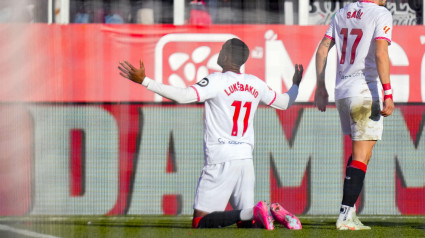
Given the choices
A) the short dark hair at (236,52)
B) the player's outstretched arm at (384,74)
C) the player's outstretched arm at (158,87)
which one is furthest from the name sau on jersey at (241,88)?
the player's outstretched arm at (384,74)

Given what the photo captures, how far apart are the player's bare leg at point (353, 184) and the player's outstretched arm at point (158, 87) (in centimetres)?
97

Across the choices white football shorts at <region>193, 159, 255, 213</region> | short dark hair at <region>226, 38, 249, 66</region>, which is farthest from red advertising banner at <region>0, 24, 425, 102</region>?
white football shorts at <region>193, 159, 255, 213</region>

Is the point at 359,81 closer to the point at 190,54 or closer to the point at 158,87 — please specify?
the point at 158,87

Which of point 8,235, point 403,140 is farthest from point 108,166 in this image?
point 8,235

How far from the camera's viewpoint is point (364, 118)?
5852 mm

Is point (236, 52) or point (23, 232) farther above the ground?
point (236, 52)

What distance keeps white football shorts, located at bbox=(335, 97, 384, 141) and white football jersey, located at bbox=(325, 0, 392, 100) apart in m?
0.04

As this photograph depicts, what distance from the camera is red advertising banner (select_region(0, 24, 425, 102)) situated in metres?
9.58

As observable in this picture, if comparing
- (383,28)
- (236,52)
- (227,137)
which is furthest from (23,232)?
(383,28)

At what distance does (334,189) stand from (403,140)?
32.1 inches

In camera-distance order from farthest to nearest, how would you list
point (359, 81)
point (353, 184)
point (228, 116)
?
point (228, 116) < point (359, 81) < point (353, 184)

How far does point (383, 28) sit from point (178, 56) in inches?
161

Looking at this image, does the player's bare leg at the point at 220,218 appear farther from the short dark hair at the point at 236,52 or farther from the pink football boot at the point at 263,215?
the short dark hair at the point at 236,52

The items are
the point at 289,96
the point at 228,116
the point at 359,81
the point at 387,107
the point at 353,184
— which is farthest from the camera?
the point at 289,96
